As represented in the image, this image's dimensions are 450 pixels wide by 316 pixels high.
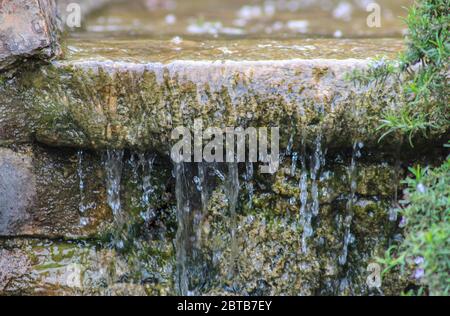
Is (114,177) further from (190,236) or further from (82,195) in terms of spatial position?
(190,236)

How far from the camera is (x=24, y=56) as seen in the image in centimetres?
268

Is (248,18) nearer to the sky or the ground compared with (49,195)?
nearer to the sky

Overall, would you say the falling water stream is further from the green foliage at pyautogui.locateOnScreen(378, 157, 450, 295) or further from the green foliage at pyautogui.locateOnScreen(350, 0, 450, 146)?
the green foliage at pyautogui.locateOnScreen(378, 157, 450, 295)

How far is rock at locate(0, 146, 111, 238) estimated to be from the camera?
282 centimetres

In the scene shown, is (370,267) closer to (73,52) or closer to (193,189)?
(193,189)

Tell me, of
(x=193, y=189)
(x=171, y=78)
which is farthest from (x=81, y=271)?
(x=171, y=78)

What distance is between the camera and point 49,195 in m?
2.88

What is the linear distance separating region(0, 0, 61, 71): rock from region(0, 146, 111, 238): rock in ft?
1.52

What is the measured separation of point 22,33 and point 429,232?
6.47ft

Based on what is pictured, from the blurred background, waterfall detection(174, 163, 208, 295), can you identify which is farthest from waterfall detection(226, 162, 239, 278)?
the blurred background

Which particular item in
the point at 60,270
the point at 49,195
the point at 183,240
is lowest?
the point at 60,270

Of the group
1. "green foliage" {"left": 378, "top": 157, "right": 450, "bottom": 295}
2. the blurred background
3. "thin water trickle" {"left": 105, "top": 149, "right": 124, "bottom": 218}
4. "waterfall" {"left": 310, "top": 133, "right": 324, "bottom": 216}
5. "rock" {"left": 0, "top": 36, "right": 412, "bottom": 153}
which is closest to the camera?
"green foliage" {"left": 378, "top": 157, "right": 450, "bottom": 295}

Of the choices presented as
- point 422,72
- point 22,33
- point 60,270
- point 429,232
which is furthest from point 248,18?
point 429,232

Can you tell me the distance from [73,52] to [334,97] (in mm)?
1328
